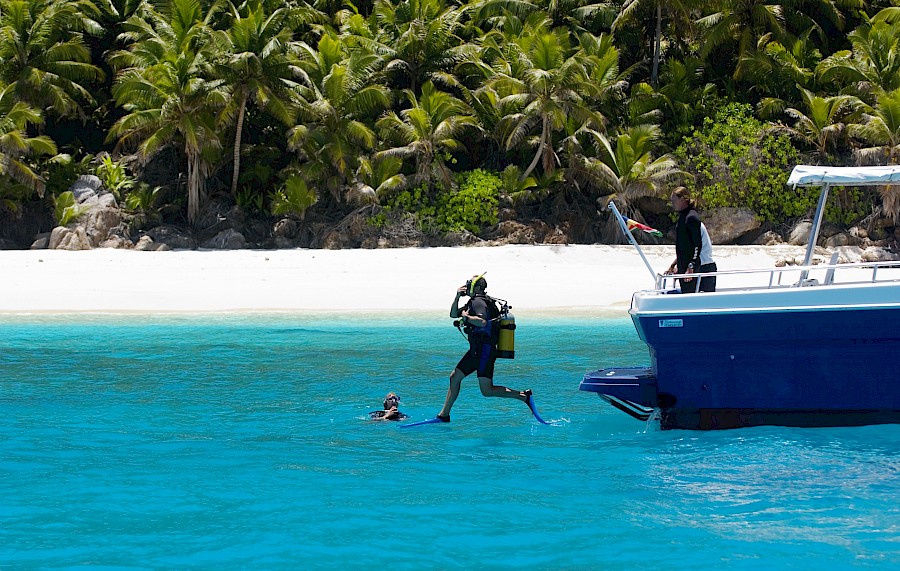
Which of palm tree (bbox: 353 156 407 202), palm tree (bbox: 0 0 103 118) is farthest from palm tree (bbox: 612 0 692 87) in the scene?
palm tree (bbox: 0 0 103 118)

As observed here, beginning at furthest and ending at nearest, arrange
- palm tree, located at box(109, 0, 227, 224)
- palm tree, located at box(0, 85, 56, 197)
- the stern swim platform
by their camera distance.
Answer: palm tree, located at box(109, 0, 227, 224) < palm tree, located at box(0, 85, 56, 197) < the stern swim platform

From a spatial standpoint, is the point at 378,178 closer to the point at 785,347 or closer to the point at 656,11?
the point at 656,11

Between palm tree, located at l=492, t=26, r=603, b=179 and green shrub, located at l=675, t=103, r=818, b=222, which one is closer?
palm tree, located at l=492, t=26, r=603, b=179

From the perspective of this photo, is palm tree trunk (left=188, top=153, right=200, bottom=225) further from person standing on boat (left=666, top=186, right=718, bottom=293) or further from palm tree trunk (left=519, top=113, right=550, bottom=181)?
person standing on boat (left=666, top=186, right=718, bottom=293)

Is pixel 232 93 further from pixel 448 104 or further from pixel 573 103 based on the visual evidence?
pixel 573 103

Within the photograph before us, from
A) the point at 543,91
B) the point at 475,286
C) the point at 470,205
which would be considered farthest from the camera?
the point at 470,205

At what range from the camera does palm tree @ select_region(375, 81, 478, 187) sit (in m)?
30.0

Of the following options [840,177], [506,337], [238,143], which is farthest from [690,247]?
[238,143]

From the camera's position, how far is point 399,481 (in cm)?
775

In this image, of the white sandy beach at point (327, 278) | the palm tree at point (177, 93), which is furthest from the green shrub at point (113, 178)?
the white sandy beach at point (327, 278)

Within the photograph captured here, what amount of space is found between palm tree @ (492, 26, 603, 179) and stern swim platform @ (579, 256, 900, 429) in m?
20.7

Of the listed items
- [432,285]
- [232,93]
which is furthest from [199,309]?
[232,93]

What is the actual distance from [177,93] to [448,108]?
764 cm

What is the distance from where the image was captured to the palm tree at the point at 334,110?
3006 cm
